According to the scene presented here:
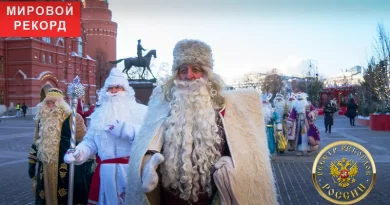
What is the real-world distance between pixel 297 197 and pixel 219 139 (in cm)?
488

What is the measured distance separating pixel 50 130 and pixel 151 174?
3271mm

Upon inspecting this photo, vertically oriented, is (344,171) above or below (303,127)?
above

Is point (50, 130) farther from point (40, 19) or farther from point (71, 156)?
point (40, 19)

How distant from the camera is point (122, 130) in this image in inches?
168

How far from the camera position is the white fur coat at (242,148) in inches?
110

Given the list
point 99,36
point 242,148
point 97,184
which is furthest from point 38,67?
point 242,148

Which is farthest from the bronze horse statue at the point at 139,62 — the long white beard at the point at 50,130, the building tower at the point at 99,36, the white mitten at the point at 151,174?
the building tower at the point at 99,36

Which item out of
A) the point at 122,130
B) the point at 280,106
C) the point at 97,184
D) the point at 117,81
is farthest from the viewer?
the point at 280,106

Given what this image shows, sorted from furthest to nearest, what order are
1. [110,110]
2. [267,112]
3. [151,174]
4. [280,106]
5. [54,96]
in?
1. [280,106]
2. [267,112]
3. [54,96]
4. [110,110]
5. [151,174]

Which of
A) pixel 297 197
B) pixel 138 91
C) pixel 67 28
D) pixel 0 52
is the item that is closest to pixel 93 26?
pixel 0 52

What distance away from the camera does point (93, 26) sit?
241 ft

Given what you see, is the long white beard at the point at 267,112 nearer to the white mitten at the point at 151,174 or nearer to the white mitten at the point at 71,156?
the white mitten at the point at 71,156

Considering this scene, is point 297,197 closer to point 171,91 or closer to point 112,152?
point 112,152

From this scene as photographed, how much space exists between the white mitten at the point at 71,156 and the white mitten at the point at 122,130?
37cm
